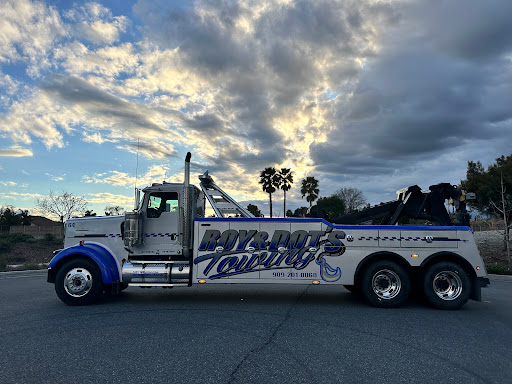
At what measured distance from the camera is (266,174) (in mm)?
54031

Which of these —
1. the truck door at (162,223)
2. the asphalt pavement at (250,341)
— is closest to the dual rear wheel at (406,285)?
the asphalt pavement at (250,341)

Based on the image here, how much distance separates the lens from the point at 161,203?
8297 mm

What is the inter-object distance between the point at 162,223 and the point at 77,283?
2.29 meters

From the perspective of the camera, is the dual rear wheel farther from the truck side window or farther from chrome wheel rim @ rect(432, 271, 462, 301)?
the truck side window

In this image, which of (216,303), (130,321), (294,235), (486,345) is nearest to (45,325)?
(130,321)

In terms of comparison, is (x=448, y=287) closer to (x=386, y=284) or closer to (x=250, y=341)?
(x=386, y=284)

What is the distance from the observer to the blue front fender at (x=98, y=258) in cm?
763

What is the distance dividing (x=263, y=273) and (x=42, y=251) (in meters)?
30.1

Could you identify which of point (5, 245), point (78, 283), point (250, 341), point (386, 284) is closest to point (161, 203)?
point (78, 283)

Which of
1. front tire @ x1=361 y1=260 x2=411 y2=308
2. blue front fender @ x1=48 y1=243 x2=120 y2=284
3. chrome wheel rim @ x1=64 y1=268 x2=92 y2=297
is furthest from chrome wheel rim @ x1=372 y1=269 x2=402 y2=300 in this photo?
chrome wheel rim @ x1=64 y1=268 x2=92 y2=297

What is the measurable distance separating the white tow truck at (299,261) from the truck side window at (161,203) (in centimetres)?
42

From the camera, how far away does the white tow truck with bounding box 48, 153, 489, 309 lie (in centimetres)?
761

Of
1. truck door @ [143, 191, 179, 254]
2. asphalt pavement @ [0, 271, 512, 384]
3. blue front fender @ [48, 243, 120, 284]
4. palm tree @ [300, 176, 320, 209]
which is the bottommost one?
asphalt pavement @ [0, 271, 512, 384]

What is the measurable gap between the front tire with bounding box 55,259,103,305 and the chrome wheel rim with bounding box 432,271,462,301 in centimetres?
770
